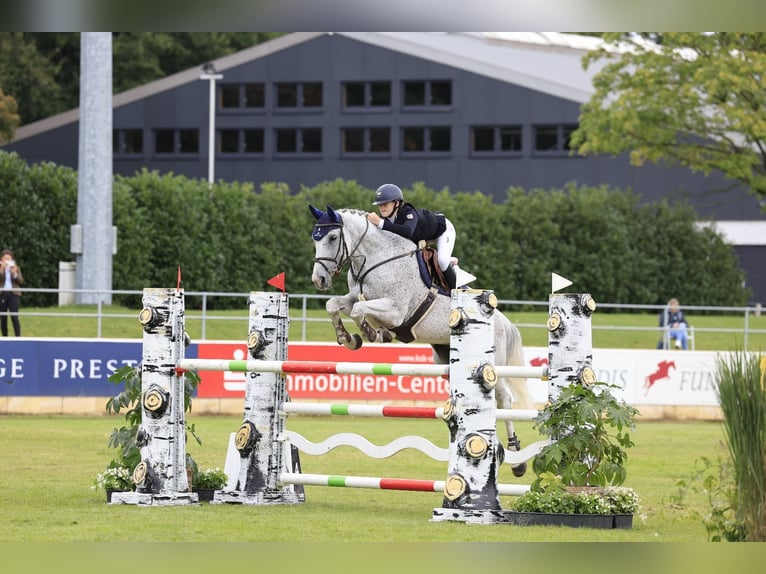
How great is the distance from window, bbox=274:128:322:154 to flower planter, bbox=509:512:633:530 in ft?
120

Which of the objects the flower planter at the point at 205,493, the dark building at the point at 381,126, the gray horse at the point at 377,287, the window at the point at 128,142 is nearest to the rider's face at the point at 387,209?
the gray horse at the point at 377,287

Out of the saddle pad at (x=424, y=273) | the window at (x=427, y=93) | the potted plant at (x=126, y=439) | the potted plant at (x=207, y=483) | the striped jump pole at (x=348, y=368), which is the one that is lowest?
the potted plant at (x=207, y=483)

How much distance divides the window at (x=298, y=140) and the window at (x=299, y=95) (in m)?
0.79

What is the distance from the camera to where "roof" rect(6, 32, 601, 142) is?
43.4 metres

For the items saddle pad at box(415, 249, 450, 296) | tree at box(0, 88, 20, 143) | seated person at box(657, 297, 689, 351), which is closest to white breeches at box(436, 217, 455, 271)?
saddle pad at box(415, 249, 450, 296)

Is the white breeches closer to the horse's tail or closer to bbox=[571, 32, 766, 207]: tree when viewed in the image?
the horse's tail

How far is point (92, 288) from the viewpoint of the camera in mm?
25469

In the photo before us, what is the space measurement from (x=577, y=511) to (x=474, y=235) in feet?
84.3

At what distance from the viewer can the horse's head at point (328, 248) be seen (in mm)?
10047

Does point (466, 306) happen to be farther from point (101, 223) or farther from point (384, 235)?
point (101, 223)

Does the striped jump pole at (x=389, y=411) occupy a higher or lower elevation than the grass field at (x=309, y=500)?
higher

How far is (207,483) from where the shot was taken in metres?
10.4

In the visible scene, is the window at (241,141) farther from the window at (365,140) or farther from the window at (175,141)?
the window at (365,140)
